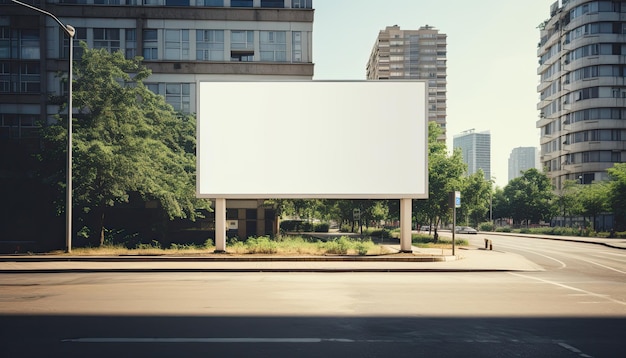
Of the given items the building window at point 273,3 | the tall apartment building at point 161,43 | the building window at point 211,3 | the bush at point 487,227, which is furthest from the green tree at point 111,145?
the bush at point 487,227

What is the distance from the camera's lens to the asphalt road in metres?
7.83

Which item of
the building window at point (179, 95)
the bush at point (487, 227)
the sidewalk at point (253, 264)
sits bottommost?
the bush at point (487, 227)

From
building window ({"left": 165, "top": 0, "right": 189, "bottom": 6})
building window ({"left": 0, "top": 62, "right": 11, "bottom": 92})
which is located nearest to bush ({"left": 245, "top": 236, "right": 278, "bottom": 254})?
building window ({"left": 165, "top": 0, "right": 189, "bottom": 6})

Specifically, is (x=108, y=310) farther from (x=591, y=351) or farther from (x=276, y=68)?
(x=276, y=68)

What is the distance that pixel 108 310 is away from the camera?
10.8m

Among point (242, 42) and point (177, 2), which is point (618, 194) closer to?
point (242, 42)

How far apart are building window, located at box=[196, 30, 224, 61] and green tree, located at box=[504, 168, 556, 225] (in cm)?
5558

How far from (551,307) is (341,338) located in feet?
20.0

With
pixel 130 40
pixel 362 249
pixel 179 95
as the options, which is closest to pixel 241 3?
pixel 179 95

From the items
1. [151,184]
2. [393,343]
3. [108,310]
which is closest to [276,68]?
[151,184]

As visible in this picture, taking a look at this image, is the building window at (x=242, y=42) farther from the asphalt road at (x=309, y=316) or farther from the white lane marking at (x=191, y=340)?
the white lane marking at (x=191, y=340)

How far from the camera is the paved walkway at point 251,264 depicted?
18.4 meters

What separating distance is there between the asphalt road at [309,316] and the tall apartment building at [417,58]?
15855 centimetres

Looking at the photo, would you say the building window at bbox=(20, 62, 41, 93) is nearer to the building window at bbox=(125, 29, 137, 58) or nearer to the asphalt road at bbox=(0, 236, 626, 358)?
the building window at bbox=(125, 29, 137, 58)
